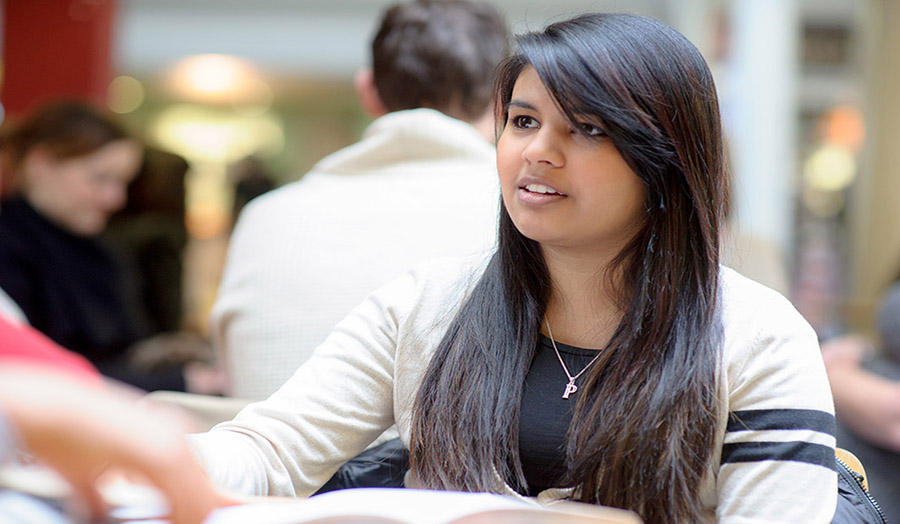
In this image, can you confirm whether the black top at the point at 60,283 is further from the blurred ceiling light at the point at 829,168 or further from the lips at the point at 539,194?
the blurred ceiling light at the point at 829,168

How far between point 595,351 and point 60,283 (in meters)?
2.36

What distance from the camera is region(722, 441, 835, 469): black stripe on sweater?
106cm

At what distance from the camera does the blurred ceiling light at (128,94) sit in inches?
392

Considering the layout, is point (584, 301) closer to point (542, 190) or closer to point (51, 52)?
point (542, 190)

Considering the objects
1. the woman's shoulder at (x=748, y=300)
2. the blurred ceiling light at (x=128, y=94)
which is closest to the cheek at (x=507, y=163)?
the woman's shoulder at (x=748, y=300)

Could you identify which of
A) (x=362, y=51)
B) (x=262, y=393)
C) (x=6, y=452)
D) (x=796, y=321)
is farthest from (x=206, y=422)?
(x=362, y=51)

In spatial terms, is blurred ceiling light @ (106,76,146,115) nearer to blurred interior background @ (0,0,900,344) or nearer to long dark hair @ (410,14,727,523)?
blurred interior background @ (0,0,900,344)

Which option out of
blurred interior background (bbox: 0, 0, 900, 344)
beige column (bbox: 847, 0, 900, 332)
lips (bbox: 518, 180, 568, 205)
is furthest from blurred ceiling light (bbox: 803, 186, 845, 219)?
lips (bbox: 518, 180, 568, 205)

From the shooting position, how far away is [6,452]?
0.54 metres

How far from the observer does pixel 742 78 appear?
6.39 meters

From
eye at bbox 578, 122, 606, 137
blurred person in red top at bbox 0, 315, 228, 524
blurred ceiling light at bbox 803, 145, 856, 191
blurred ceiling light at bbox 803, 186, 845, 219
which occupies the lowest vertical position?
blurred ceiling light at bbox 803, 186, 845, 219

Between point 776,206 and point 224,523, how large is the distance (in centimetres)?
618

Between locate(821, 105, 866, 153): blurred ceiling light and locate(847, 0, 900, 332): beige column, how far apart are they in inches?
11.4

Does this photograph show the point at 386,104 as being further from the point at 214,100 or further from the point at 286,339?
the point at 214,100
